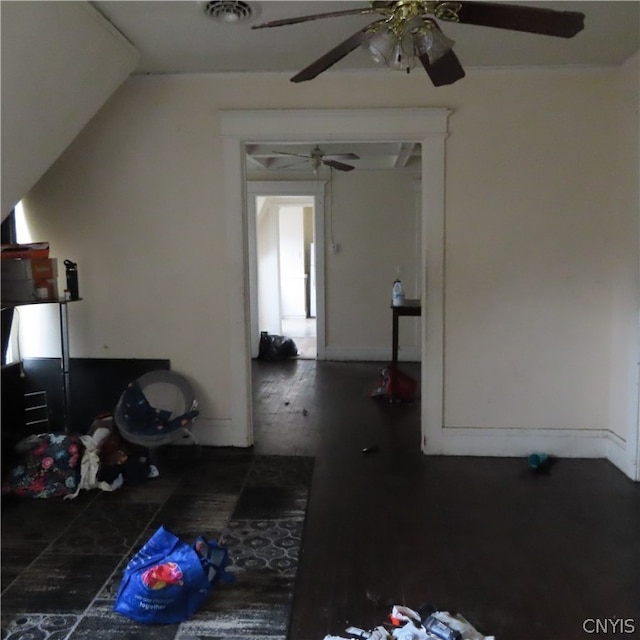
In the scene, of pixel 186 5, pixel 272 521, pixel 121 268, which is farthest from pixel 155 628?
pixel 186 5

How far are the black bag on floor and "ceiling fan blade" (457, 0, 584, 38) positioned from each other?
530 cm

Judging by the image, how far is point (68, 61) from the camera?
262 cm

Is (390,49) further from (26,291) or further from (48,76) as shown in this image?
(26,291)

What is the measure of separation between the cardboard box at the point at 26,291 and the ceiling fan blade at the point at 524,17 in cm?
260

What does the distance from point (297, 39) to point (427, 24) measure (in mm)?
1171

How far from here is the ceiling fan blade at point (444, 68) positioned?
2.16 m

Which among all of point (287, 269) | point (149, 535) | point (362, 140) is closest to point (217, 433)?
point (149, 535)

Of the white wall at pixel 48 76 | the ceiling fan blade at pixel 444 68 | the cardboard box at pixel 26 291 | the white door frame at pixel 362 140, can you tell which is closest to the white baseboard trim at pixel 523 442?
the white door frame at pixel 362 140

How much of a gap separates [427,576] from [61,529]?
1.69m

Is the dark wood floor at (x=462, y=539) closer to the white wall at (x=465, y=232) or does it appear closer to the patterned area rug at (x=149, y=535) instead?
the patterned area rug at (x=149, y=535)

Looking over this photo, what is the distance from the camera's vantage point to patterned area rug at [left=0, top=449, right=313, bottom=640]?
6.62 ft

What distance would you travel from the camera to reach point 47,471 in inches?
121

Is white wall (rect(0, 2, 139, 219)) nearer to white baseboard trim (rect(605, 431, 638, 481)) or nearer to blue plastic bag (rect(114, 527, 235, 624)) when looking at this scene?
blue plastic bag (rect(114, 527, 235, 624))

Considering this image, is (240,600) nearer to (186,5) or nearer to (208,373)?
(208,373)
